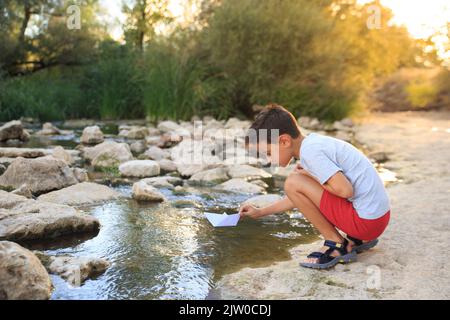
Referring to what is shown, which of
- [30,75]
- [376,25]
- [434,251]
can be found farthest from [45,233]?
[30,75]

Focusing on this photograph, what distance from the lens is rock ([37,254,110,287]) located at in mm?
2225

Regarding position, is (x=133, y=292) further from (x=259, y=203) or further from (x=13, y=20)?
(x=13, y=20)

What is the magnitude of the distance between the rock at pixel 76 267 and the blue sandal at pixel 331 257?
0.96m

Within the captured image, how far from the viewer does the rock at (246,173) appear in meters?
4.95

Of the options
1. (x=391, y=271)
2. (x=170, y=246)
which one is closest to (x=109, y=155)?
(x=170, y=246)

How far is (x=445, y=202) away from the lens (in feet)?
11.5

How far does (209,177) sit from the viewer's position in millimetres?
4762

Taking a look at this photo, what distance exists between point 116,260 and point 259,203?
1.41 m

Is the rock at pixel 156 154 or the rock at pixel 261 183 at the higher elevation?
the rock at pixel 156 154

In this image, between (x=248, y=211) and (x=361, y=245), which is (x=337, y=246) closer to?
(x=361, y=245)

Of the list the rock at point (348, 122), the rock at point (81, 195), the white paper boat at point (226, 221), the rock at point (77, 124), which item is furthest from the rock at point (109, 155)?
the rock at point (348, 122)

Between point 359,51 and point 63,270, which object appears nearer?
point 63,270

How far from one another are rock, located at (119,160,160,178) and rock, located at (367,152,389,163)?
9.17ft

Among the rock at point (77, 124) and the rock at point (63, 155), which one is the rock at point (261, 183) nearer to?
the rock at point (63, 155)
